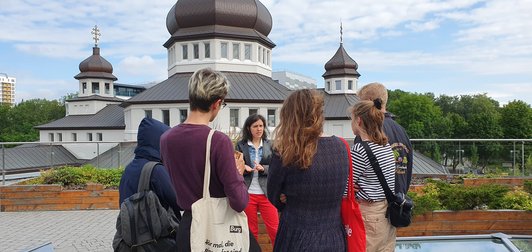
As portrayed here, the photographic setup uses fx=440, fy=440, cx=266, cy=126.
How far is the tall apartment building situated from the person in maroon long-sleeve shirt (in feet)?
593

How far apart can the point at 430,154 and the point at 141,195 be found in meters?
9.49

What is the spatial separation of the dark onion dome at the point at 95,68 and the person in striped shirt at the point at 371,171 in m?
59.5

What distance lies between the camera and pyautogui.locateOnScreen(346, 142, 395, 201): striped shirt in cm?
353

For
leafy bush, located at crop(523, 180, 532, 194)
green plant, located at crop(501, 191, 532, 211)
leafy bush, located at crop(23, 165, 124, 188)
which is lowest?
leafy bush, located at crop(23, 165, 124, 188)

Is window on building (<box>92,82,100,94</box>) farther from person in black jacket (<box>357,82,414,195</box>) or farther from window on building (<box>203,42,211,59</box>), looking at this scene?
person in black jacket (<box>357,82,414,195</box>)

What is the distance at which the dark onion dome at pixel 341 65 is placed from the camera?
57.5 meters

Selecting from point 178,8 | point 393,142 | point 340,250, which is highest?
point 178,8

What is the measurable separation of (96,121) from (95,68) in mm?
8664

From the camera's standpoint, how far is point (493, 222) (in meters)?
6.07

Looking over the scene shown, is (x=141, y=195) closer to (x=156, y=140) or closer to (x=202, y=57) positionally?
(x=156, y=140)

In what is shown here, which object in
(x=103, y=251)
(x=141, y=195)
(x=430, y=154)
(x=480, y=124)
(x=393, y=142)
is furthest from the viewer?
(x=480, y=124)

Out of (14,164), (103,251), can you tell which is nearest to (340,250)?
(103,251)

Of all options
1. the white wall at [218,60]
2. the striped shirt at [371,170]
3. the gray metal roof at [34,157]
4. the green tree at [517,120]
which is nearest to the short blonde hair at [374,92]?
the striped shirt at [371,170]

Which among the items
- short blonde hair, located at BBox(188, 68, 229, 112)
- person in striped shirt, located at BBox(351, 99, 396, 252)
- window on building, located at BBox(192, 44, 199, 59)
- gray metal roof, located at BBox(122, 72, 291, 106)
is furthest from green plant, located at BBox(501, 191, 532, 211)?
window on building, located at BBox(192, 44, 199, 59)
